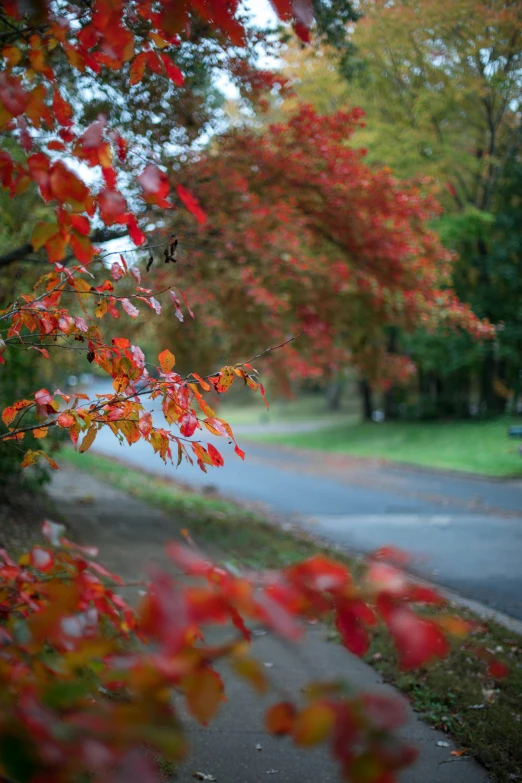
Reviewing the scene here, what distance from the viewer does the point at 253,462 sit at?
69.2ft

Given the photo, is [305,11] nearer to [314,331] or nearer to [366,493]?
[314,331]

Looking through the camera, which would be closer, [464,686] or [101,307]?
[101,307]

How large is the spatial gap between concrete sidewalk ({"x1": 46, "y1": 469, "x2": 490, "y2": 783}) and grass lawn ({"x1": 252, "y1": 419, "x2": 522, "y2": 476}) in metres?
12.7

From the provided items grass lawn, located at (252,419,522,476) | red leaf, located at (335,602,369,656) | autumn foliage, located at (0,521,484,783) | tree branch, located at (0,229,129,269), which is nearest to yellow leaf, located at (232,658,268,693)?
autumn foliage, located at (0,521,484,783)

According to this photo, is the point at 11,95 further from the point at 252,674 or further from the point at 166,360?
the point at 252,674

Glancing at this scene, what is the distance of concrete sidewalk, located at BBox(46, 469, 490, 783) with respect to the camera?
11.1 feet

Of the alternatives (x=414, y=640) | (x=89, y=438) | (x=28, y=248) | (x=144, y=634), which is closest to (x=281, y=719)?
(x=414, y=640)

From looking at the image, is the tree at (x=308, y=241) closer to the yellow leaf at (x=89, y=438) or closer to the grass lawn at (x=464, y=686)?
the grass lawn at (x=464, y=686)

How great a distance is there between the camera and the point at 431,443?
23828 millimetres

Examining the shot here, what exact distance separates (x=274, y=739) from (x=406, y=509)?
29.5 ft

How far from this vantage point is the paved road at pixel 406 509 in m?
7.63

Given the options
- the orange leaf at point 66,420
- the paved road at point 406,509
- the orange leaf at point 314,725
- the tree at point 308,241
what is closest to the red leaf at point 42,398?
the orange leaf at point 66,420

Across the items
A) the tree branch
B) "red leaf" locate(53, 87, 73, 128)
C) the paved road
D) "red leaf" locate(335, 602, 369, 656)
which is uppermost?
the tree branch

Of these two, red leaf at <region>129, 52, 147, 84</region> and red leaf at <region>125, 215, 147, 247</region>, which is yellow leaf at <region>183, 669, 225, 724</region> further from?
red leaf at <region>129, 52, 147, 84</region>
